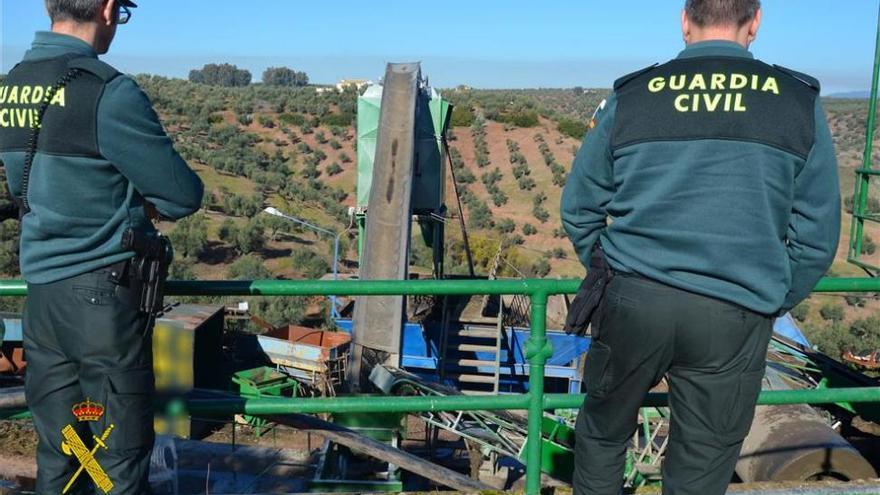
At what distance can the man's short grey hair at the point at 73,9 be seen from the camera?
268 centimetres

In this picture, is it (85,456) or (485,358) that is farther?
(485,358)

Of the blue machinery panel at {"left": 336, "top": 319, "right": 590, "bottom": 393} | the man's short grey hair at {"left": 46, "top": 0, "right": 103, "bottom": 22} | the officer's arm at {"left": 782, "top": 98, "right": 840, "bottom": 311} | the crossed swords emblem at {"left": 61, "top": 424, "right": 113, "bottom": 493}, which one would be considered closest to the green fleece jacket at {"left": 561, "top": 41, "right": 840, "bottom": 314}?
the officer's arm at {"left": 782, "top": 98, "right": 840, "bottom": 311}

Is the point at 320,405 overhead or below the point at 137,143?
below

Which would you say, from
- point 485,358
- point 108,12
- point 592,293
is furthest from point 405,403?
point 485,358

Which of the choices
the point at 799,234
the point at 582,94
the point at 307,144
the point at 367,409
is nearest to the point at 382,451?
the point at 367,409

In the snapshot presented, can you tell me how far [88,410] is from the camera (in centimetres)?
275

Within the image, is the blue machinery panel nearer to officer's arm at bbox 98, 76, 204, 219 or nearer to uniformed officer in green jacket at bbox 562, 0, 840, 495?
uniformed officer in green jacket at bbox 562, 0, 840, 495

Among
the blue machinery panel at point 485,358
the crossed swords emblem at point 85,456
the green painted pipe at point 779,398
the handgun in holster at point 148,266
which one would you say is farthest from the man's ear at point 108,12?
the blue machinery panel at point 485,358

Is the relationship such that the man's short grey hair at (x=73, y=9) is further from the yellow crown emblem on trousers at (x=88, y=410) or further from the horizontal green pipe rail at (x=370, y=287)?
the yellow crown emblem on trousers at (x=88, y=410)

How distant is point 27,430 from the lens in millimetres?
6242

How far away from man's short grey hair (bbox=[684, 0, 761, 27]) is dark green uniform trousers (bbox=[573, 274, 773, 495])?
795 mm

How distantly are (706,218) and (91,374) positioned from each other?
74.9 inches

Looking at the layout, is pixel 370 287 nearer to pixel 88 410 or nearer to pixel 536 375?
pixel 536 375

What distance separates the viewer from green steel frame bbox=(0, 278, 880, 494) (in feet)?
10.9
